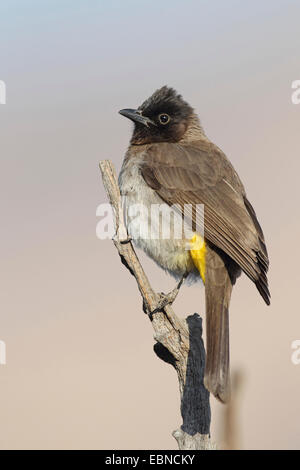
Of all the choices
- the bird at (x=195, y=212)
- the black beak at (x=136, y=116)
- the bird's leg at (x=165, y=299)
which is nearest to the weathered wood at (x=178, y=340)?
the bird's leg at (x=165, y=299)

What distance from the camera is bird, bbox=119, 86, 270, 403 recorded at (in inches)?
148

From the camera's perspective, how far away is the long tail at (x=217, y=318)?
3.11 metres

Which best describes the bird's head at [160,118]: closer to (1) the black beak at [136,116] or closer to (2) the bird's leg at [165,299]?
(1) the black beak at [136,116]

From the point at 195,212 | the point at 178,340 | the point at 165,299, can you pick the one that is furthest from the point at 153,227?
the point at 178,340

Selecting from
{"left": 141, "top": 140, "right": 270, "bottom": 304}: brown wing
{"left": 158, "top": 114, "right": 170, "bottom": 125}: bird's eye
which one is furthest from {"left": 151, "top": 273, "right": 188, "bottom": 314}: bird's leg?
{"left": 158, "top": 114, "right": 170, "bottom": 125}: bird's eye

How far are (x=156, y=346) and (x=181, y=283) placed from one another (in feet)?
2.82

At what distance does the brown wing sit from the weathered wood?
0.53 m

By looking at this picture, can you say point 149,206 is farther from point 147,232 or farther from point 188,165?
point 188,165

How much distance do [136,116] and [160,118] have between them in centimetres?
23

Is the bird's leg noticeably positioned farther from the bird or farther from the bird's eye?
the bird's eye

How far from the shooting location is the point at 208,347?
3.42m

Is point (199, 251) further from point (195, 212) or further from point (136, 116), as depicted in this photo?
point (136, 116)

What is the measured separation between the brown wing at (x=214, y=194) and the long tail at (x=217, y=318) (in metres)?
0.18
